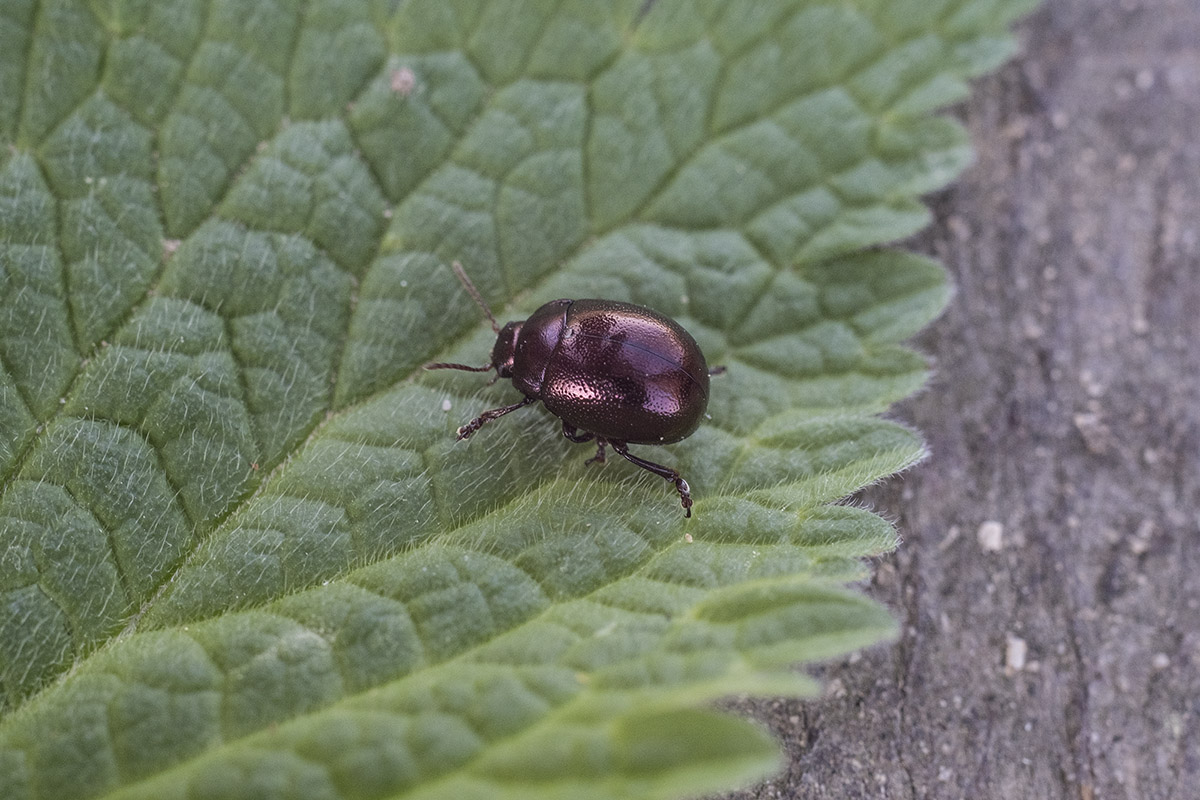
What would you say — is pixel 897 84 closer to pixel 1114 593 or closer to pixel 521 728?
pixel 1114 593

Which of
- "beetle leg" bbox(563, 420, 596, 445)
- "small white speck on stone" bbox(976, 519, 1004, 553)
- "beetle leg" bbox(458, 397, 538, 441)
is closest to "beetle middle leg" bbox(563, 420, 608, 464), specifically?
"beetle leg" bbox(563, 420, 596, 445)

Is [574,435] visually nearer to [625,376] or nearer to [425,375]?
[625,376]

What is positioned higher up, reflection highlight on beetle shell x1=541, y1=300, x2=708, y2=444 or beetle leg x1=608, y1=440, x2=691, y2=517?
reflection highlight on beetle shell x1=541, y1=300, x2=708, y2=444

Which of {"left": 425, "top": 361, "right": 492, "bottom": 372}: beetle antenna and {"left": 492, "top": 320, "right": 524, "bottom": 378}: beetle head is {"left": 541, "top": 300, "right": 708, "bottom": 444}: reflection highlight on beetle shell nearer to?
{"left": 492, "top": 320, "right": 524, "bottom": 378}: beetle head

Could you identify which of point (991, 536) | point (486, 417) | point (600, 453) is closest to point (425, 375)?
point (486, 417)

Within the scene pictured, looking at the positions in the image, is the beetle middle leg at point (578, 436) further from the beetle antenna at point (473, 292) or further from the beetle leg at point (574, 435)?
the beetle antenna at point (473, 292)

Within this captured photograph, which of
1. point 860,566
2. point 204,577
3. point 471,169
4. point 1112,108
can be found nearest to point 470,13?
point 471,169
